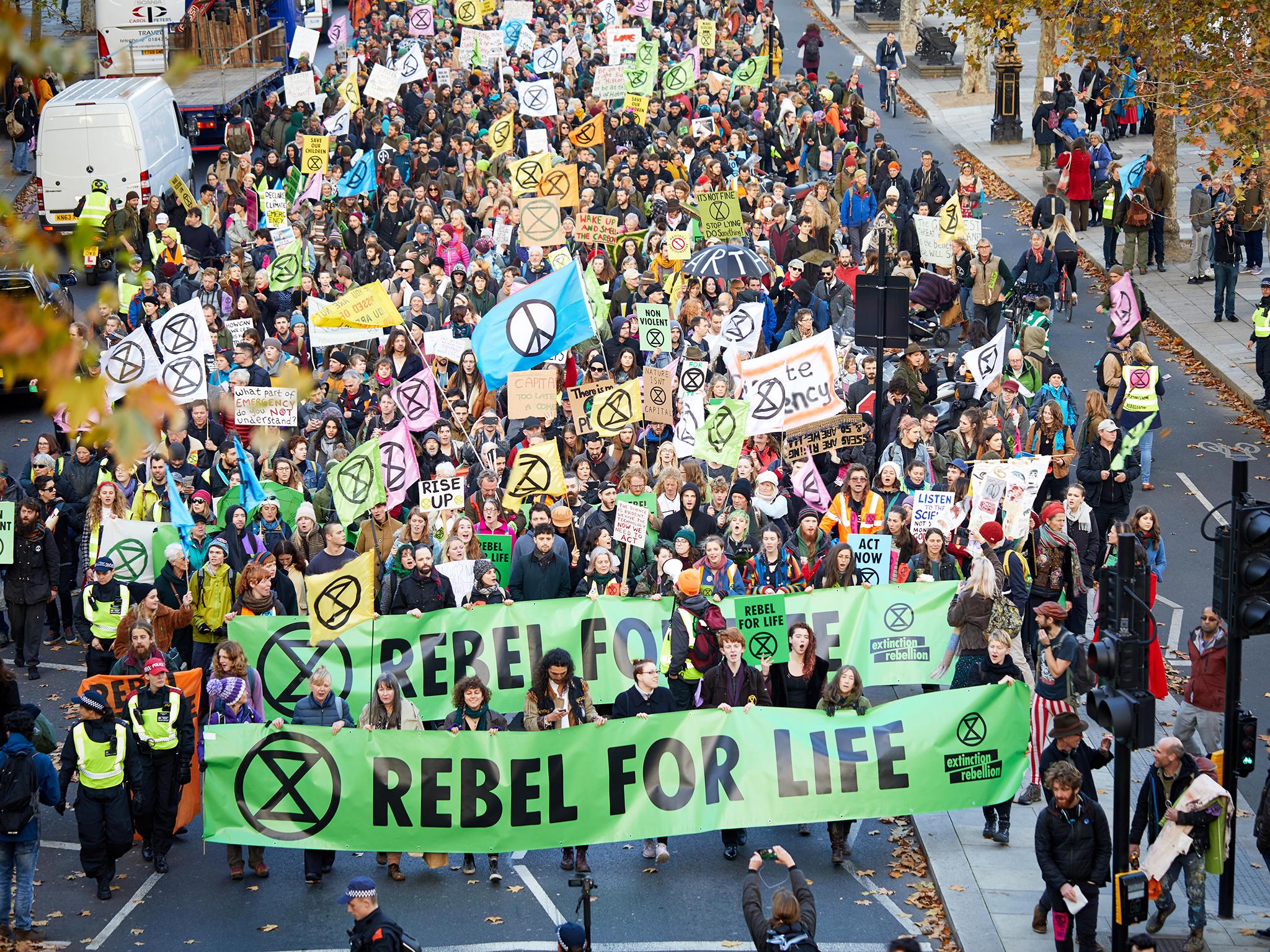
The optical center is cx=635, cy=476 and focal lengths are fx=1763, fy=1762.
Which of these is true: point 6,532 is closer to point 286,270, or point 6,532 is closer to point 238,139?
point 286,270

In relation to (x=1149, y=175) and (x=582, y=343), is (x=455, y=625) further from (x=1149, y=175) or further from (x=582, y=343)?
(x=1149, y=175)

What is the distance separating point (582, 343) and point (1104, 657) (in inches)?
425

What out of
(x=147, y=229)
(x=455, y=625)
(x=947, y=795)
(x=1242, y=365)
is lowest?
(x=947, y=795)

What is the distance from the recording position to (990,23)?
26109 mm

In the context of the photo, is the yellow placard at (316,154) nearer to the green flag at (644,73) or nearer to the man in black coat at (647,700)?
the green flag at (644,73)

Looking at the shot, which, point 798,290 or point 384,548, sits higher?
point 798,290

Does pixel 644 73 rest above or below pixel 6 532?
above

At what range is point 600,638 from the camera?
13.7m

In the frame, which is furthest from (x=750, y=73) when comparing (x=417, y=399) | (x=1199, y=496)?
(x=417, y=399)


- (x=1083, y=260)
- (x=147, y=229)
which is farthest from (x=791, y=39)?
(x=147, y=229)

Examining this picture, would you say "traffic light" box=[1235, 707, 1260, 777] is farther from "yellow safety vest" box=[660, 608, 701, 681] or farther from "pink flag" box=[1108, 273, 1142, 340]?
"pink flag" box=[1108, 273, 1142, 340]

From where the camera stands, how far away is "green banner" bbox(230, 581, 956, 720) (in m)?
13.6

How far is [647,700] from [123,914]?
382 centimetres

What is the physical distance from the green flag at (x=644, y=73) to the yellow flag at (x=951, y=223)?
9959 mm
